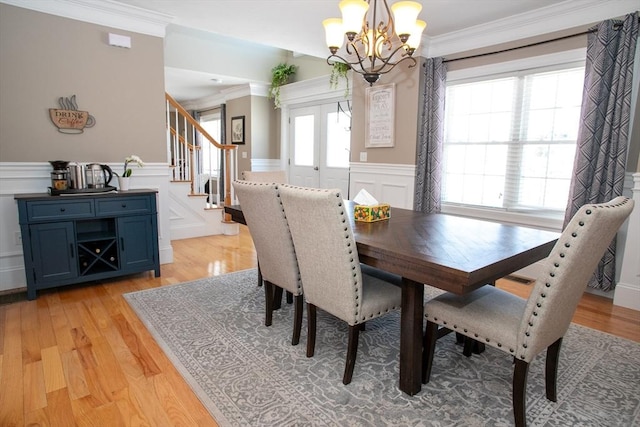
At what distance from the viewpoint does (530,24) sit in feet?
11.1

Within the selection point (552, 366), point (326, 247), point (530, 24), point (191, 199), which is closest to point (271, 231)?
point (326, 247)

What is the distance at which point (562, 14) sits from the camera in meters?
3.18

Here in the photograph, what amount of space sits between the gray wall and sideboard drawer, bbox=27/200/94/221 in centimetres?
55

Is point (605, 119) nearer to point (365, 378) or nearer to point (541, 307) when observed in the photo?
point (541, 307)

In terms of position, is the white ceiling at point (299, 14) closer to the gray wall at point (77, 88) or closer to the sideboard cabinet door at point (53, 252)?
the gray wall at point (77, 88)

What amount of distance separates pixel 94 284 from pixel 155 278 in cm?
50

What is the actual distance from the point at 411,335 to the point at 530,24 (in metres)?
3.18

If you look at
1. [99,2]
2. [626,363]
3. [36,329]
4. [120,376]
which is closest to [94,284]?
[36,329]

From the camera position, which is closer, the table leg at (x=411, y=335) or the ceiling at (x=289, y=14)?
the table leg at (x=411, y=335)

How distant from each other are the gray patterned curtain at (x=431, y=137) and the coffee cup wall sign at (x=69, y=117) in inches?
130

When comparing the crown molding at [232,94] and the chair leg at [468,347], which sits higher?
the crown molding at [232,94]

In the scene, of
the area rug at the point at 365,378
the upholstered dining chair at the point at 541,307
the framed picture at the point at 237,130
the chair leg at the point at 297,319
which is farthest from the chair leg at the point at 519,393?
the framed picture at the point at 237,130

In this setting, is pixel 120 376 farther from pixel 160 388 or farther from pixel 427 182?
pixel 427 182

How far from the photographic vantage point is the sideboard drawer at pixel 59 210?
9.38ft
